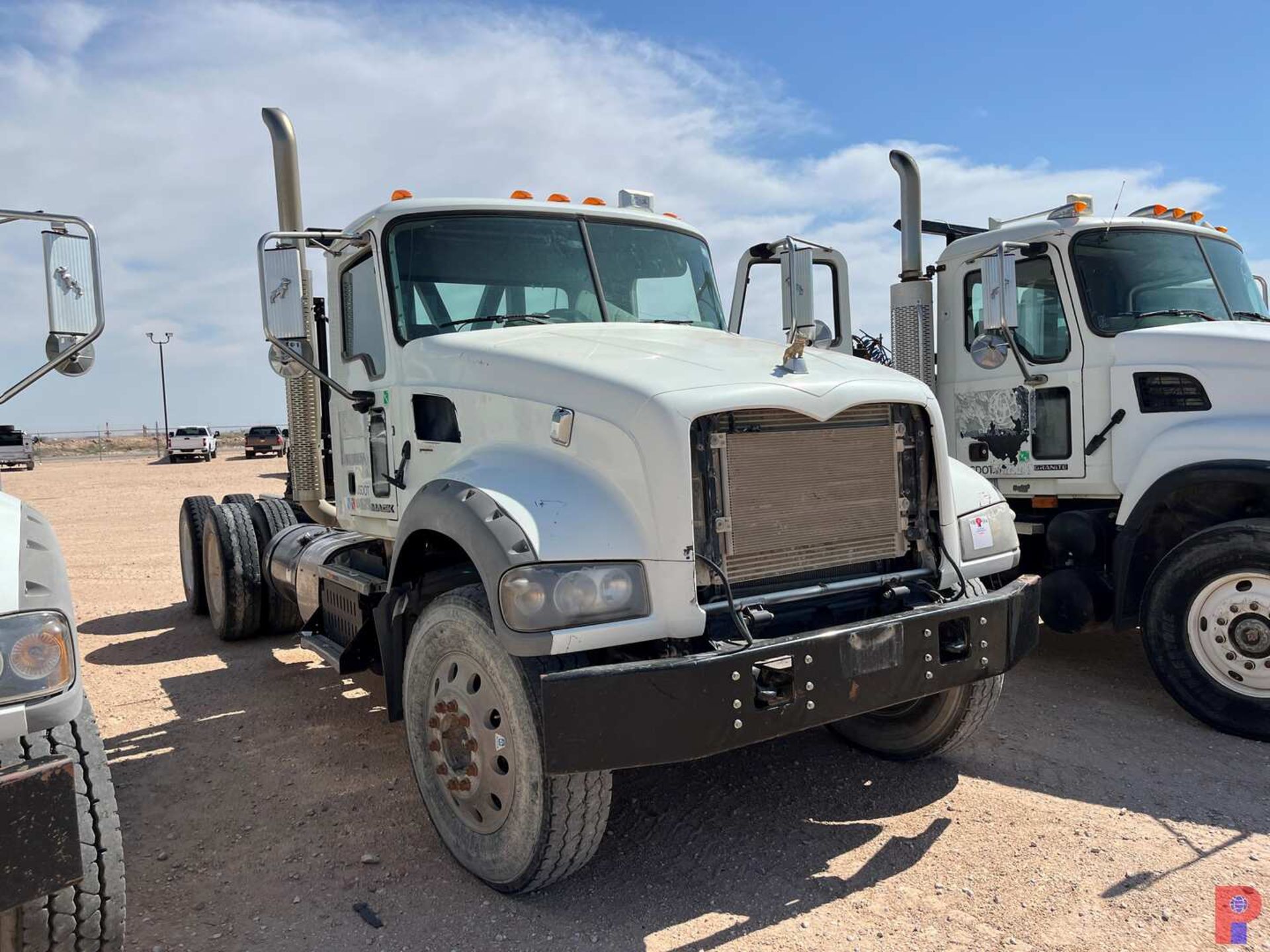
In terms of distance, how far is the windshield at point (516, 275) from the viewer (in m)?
4.30

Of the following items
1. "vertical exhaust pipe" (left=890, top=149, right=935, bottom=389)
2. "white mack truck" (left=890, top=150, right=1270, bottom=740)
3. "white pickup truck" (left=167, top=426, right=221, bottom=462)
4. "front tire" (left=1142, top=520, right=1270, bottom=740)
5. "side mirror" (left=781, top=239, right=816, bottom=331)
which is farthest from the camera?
"white pickup truck" (left=167, top=426, right=221, bottom=462)

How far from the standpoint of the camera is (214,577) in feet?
24.3

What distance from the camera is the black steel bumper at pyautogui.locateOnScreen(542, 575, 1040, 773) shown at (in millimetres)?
2809

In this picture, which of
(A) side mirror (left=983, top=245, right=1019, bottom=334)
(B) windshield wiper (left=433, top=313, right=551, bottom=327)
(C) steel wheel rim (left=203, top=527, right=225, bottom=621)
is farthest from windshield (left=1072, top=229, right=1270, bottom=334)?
(C) steel wheel rim (left=203, top=527, right=225, bottom=621)

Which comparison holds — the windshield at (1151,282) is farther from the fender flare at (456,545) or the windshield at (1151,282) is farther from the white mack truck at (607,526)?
the fender flare at (456,545)

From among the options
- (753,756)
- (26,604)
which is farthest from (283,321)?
(753,756)

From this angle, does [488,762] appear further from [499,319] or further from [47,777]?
[499,319]

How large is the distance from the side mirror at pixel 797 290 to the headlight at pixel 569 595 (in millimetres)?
1308

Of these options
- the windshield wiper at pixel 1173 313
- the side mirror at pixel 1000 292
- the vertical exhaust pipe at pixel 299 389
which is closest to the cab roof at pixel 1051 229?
the windshield wiper at pixel 1173 313

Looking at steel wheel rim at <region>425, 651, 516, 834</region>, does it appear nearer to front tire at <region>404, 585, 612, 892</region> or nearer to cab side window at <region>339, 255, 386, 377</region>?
front tire at <region>404, 585, 612, 892</region>

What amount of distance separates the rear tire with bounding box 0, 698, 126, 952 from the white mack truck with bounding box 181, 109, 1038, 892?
1.13 metres

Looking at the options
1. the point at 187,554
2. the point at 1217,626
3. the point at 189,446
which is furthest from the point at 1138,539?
the point at 189,446

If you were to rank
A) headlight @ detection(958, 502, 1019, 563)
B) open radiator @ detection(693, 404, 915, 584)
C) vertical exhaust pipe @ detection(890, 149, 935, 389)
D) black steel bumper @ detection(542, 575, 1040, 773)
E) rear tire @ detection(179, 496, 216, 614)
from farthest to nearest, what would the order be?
1. rear tire @ detection(179, 496, 216, 614)
2. vertical exhaust pipe @ detection(890, 149, 935, 389)
3. headlight @ detection(958, 502, 1019, 563)
4. open radiator @ detection(693, 404, 915, 584)
5. black steel bumper @ detection(542, 575, 1040, 773)

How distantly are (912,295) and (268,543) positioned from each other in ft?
16.5
